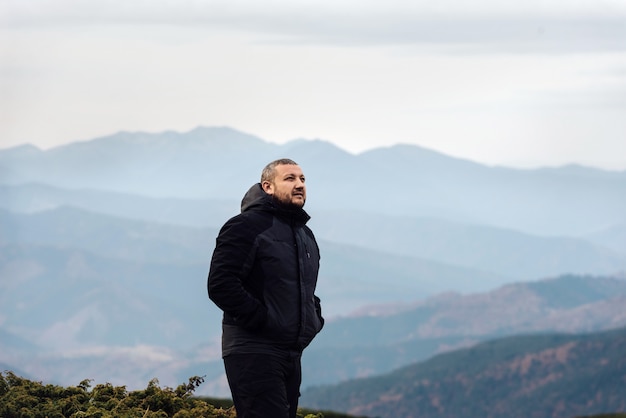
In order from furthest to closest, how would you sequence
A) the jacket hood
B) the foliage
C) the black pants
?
the foliage → the jacket hood → the black pants

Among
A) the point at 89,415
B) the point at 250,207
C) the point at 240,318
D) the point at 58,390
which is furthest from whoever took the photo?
the point at 58,390

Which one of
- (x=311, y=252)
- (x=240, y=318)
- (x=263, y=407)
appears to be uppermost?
(x=311, y=252)

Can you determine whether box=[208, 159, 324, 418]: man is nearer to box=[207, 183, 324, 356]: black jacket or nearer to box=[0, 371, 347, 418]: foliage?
box=[207, 183, 324, 356]: black jacket

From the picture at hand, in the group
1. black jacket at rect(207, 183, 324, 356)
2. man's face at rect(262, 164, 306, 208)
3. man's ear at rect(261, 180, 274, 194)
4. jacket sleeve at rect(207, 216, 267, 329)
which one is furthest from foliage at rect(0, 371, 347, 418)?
man's face at rect(262, 164, 306, 208)

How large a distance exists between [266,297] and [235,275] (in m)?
0.41

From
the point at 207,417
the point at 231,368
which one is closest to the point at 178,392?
the point at 207,417

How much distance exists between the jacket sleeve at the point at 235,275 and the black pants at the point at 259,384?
422 millimetres

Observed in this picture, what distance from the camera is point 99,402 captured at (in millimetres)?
15406

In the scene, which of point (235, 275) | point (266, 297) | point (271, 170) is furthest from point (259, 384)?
point (271, 170)

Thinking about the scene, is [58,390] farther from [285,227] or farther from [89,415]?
[285,227]

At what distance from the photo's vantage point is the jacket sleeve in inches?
471

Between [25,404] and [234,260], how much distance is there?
166 inches

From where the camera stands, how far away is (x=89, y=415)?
568 inches

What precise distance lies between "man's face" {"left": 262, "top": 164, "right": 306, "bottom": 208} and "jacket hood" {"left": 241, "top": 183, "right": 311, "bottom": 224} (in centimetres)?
7
